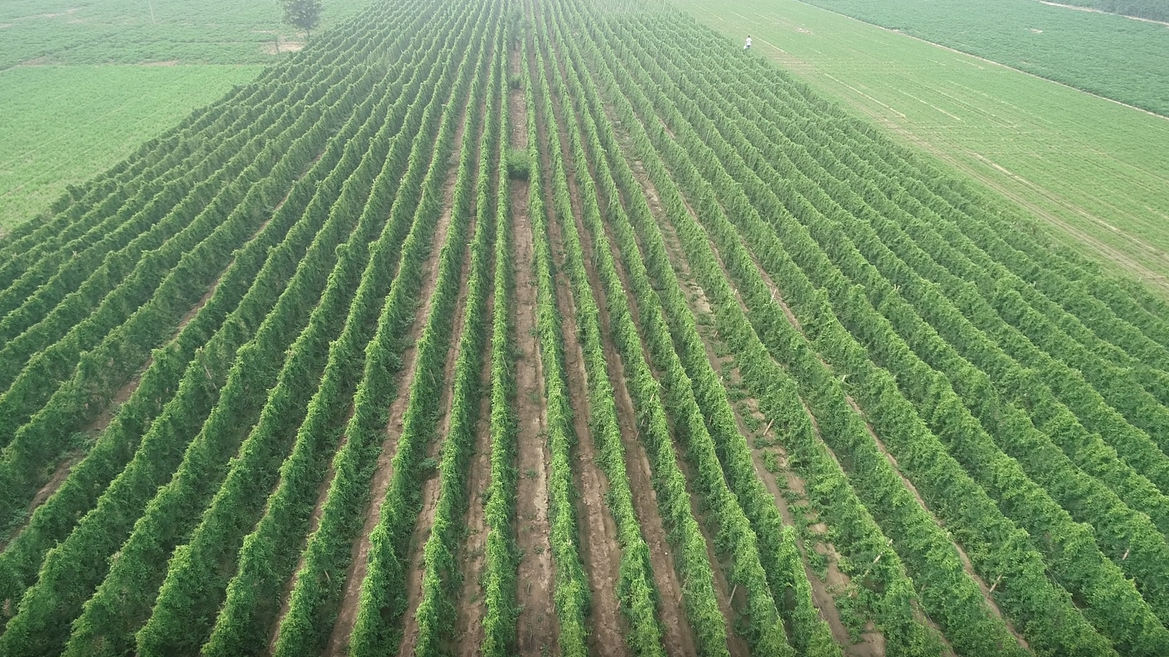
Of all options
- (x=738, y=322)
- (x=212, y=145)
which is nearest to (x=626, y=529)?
A: (x=738, y=322)

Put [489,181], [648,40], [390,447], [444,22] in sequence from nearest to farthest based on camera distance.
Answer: [390,447] < [489,181] < [648,40] < [444,22]

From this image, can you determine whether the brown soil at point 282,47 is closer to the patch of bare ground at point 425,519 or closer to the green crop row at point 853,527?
the patch of bare ground at point 425,519

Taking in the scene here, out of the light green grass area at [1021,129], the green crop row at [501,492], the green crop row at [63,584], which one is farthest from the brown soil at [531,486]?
the light green grass area at [1021,129]

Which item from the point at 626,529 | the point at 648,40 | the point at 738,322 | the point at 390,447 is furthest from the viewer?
the point at 648,40

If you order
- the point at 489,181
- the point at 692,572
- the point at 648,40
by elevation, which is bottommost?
the point at 692,572

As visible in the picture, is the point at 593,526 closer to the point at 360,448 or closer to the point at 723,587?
the point at 723,587

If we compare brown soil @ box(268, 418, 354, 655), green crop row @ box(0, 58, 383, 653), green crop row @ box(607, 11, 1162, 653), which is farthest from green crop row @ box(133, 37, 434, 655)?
green crop row @ box(607, 11, 1162, 653)

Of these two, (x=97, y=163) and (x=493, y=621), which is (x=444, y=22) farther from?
(x=493, y=621)
